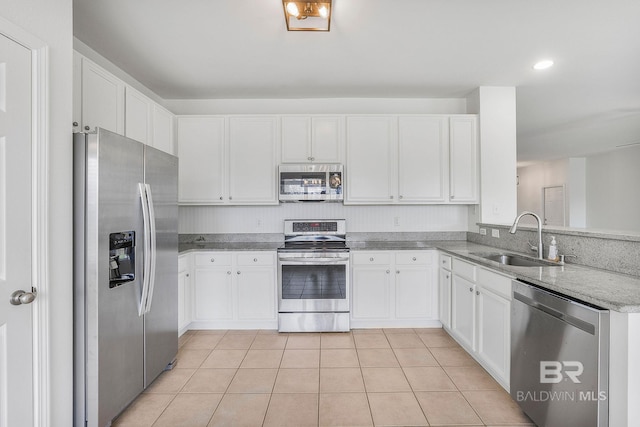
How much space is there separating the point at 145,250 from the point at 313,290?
5.50 feet

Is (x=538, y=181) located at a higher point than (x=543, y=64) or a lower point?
lower

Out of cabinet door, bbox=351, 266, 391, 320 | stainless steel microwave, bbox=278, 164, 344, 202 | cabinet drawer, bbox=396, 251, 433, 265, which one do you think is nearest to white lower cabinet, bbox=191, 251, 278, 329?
stainless steel microwave, bbox=278, 164, 344, 202

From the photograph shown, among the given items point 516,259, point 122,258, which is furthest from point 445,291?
point 122,258

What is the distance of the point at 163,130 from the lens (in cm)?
314

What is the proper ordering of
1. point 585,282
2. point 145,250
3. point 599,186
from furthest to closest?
point 599,186
point 145,250
point 585,282

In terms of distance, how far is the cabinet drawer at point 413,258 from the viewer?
324 centimetres

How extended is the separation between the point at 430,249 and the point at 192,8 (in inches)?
115

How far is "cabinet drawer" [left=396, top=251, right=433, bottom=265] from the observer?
3.24 m

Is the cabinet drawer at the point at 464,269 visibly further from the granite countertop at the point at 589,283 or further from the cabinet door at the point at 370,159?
the cabinet door at the point at 370,159

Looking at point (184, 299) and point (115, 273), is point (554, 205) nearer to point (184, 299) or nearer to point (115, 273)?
point (184, 299)

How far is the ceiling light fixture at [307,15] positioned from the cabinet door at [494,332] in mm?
2218

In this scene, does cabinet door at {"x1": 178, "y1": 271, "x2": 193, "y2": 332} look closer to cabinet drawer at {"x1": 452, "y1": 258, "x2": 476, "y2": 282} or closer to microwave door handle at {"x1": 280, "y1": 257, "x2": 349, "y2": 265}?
microwave door handle at {"x1": 280, "y1": 257, "x2": 349, "y2": 265}

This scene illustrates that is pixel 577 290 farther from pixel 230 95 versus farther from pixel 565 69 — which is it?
pixel 230 95
